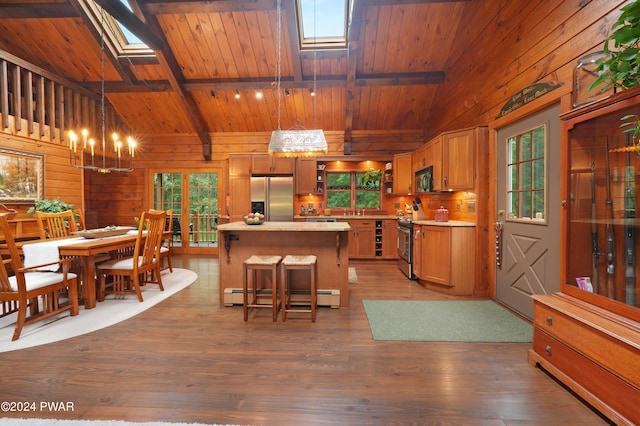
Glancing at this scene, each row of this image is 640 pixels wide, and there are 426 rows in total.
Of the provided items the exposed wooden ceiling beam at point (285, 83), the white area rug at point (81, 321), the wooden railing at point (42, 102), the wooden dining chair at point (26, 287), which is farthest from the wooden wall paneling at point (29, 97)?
the white area rug at point (81, 321)

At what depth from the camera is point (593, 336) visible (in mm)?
1636

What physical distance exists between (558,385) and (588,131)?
182 cm

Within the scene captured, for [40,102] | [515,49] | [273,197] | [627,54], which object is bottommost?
[273,197]

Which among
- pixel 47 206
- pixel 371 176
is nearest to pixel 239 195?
pixel 371 176

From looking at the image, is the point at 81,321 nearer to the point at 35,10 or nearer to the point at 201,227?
the point at 201,227

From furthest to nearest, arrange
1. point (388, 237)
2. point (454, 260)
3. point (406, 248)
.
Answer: point (388, 237), point (406, 248), point (454, 260)

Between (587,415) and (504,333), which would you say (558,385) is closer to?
(587,415)

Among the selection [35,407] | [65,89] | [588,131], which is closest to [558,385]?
[588,131]

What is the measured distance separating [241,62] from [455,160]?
14.3 feet

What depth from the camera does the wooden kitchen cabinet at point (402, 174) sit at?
6.03m

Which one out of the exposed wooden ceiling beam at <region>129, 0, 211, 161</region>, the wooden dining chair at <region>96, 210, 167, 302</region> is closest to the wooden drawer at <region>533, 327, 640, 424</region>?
the wooden dining chair at <region>96, 210, 167, 302</region>

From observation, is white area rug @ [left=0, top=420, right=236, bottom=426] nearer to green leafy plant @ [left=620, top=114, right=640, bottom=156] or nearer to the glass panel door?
green leafy plant @ [left=620, top=114, right=640, bottom=156]

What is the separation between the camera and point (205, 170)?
689cm

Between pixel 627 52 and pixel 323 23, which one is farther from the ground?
pixel 323 23
